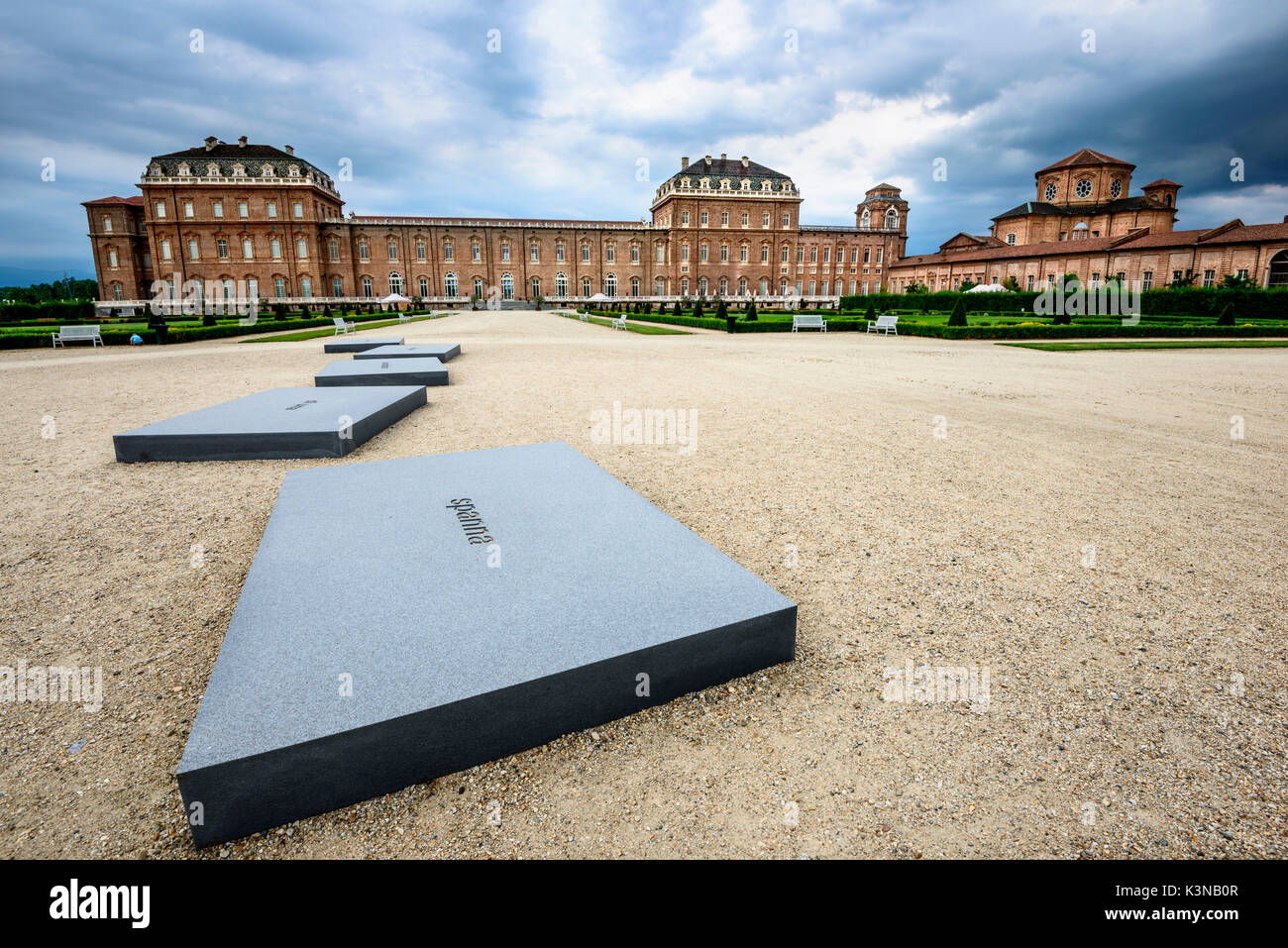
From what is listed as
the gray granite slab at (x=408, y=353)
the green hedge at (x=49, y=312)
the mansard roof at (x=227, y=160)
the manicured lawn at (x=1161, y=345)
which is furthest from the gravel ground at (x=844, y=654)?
the mansard roof at (x=227, y=160)

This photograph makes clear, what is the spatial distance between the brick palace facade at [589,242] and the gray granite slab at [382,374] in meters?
54.2

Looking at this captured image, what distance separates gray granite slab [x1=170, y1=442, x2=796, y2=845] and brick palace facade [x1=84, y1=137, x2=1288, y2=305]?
Result: 58.0 meters

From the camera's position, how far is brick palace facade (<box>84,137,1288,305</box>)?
55.2 metres

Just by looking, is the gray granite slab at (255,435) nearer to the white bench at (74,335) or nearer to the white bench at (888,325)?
the white bench at (74,335)

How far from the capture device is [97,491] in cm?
484

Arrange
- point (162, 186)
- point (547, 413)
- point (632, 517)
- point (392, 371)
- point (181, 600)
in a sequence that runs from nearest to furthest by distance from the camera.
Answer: point (181, 600) → point (632, 517) → point (547, 413) → point (392, 371) → point (162, 186)

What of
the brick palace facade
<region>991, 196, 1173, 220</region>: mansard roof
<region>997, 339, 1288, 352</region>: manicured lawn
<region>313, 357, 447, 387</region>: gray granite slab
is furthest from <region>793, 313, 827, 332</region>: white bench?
<region>991, 196, 1173, 220</region>: mansard roof

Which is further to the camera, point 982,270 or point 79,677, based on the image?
point 982,270

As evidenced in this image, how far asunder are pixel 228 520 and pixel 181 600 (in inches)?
50.0

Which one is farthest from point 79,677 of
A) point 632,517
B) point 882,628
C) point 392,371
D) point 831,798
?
point 392,371

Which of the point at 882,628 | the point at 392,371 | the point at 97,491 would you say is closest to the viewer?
the point at 882,628

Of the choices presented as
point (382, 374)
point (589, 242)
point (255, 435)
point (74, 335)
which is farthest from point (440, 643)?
point (589, 242)
